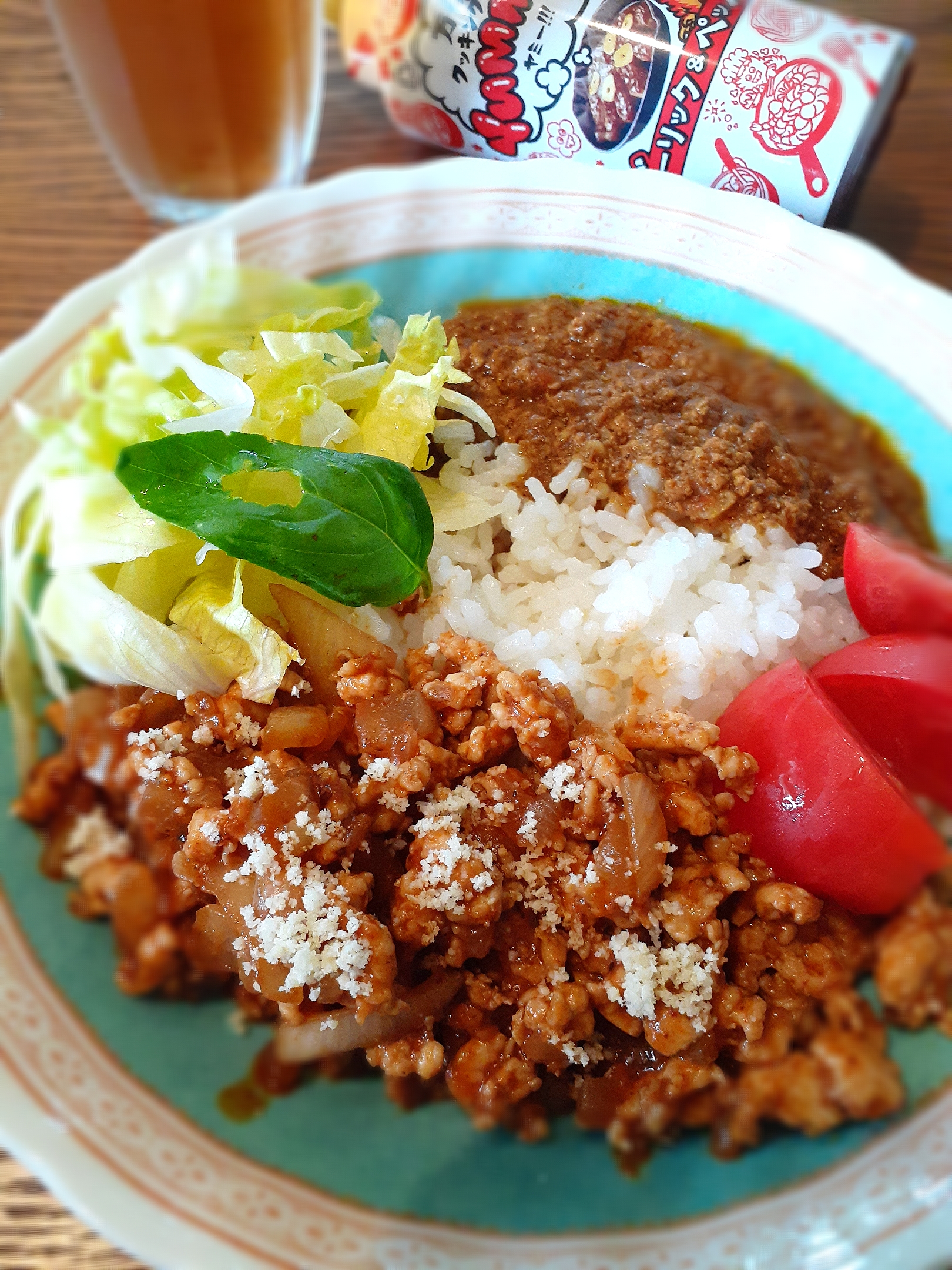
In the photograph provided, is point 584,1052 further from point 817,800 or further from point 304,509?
point 304,509

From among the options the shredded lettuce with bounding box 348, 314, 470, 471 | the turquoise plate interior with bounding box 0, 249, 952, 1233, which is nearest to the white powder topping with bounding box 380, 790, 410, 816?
the turquoise plate interior with bounding box 0, 249, 952, 1233

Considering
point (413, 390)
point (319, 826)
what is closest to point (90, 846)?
point (319, 826)

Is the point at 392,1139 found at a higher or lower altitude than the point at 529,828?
lower

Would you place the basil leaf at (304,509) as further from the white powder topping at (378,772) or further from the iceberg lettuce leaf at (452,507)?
the white powder topping at (378,772)

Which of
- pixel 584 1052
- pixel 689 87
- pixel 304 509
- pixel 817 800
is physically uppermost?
pixel 689 87

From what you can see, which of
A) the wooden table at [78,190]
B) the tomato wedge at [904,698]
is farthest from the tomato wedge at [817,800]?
the wooden table at [78,190]

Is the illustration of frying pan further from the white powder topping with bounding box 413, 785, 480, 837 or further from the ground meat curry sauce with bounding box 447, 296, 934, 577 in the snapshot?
the white powder topping with bounding box 413, 785, 480, 837
